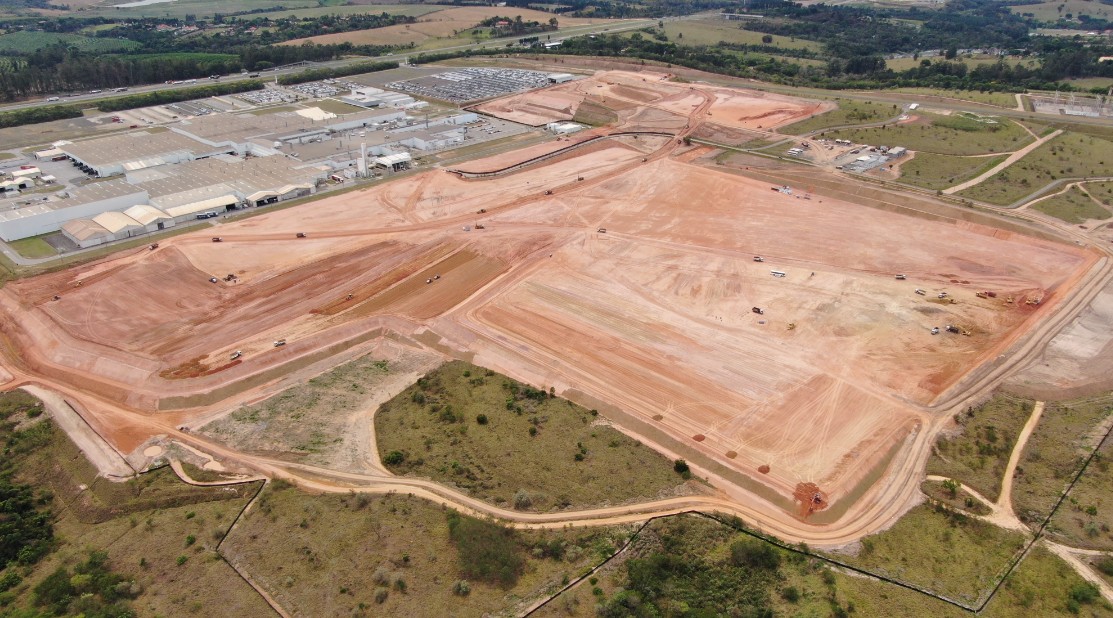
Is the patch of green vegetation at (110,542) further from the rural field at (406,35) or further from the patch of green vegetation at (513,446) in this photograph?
the rural field at (406,35)

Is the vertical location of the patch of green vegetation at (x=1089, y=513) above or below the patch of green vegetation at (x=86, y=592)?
above

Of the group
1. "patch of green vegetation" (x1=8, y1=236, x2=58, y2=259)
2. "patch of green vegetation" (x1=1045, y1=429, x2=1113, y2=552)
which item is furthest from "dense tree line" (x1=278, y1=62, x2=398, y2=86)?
"patch of green vegetation" (x1=1045, y1=429, x2=1113, y2=552)

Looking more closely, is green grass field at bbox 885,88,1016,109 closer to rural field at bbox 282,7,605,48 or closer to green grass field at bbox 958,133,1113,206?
green grass field at bbox 958,133,1113,206

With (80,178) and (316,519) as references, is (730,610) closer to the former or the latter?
(316,519)

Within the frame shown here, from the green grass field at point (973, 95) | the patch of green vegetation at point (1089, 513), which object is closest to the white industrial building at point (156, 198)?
the patch of green vegetation at point (1089, 513)

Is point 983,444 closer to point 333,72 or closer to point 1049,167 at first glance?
point 1049,167
